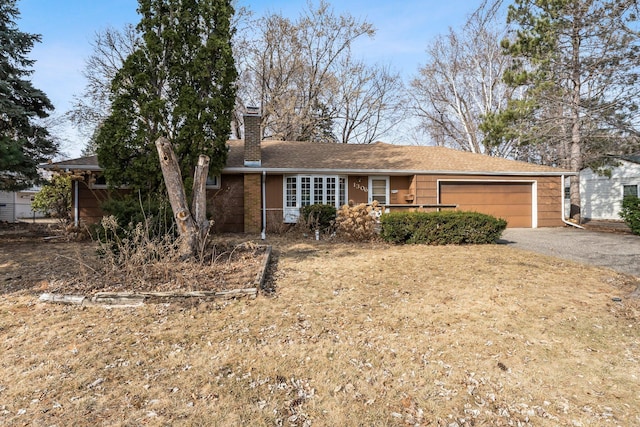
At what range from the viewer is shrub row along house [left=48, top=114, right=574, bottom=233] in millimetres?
12141

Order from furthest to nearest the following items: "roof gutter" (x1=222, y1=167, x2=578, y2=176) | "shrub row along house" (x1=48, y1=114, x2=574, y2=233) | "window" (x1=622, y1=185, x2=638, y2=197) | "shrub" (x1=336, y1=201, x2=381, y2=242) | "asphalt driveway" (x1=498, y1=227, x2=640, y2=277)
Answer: "window" (x1=622, y1=185, x2=638, y2=197) → "shrub row along house" (x1=48, y1=114, x2=574, y2=233) → "roof gutter" (x1=222, y1=167, x2=578, y2=176) → "shrub" (x1=336, y1=201, x2=381, y2=242) → "asphalt driveway" (x1=498, y1=227, x2=640, y2=277)

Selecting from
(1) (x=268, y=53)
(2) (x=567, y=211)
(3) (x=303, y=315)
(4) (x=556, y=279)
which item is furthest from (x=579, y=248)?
(1) (x=268, y=53)

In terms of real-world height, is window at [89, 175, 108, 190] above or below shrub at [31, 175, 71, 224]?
above

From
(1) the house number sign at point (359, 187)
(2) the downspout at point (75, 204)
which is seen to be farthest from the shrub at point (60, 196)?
(1) the house number sign at point (359, 187)

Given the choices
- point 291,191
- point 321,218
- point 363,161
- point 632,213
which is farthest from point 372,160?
point 632,213

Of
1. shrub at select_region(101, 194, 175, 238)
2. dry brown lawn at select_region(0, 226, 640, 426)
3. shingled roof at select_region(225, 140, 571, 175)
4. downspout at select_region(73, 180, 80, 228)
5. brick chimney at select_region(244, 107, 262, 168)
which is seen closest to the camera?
dry brown lawn at select_region(0, 226, 640, 426)

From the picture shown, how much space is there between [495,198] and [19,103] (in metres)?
17.8

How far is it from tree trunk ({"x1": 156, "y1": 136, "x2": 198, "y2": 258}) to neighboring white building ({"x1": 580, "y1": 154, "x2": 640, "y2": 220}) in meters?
23.1

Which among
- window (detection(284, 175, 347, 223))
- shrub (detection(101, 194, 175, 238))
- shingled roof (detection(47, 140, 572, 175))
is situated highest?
shingled roof (detection(47, 140, 572, 175))

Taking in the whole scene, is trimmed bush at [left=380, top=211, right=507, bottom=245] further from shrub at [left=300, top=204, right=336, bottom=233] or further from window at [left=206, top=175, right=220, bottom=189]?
window at [left=206, top=175, right=220, bottom=189]

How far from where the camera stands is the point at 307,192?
1289cm

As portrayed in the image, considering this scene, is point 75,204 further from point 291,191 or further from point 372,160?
point 372,160

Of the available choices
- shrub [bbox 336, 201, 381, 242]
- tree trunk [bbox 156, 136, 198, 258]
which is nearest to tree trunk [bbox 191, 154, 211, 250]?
tree trunk [bbox 156, 136, 198, 258]

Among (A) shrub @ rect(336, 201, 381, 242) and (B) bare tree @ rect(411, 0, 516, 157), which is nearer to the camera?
(A) shrub @ rect(336, 201, 381, 242)
